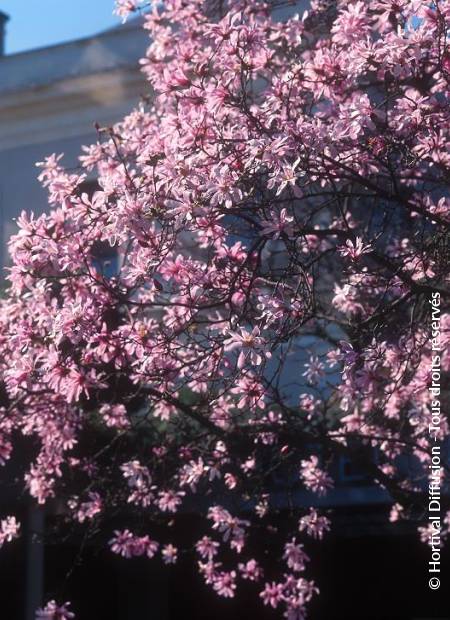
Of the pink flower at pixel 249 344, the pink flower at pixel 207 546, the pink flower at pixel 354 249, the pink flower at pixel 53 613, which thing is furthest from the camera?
the pink flower at pixel 207 546

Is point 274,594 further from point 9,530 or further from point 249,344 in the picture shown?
point 249,344

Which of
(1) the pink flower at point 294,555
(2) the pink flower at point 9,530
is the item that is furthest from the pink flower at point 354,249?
(2) the pink flower at point 9,530

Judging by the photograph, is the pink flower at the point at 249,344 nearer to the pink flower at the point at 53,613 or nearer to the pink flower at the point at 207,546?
the pink flower at the point at 53,613

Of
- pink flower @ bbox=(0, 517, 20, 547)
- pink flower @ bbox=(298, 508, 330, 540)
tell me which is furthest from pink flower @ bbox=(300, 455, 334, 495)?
pink flower @ bbox=(0, 517, 20, 547)

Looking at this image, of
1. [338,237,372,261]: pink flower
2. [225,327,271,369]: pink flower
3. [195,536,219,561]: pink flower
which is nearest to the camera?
[225,327,271,369]: pink flower

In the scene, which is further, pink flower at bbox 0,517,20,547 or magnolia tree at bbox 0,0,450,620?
pink flower at bbox 0,517,20,547

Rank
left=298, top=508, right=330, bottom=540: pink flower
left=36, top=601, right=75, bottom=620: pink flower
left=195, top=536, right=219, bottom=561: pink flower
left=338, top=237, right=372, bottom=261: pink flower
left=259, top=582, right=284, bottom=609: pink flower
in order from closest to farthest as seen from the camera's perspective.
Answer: left=338, top=237, right=372, bottom=261: pink flower, left=36, top=601, right=75, bottom=620: pink flower, left=298, top=508, right=330, bottom=540: pink flower, left=259, top=582, right=284, bottom=609: pink flower, left=195, top=536, right=219, bottom=561: pink flower

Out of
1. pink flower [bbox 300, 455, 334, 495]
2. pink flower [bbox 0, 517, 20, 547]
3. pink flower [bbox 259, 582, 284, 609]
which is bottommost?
pink flower [bbox 259, 582, 284, 609]

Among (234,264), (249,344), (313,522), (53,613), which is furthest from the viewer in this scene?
(313,522)

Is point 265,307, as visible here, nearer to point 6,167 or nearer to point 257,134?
point 257,134

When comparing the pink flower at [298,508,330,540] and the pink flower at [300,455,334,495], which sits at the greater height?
the pink flower at [300,455,334,495]

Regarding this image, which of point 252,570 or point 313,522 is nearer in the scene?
point 313,522

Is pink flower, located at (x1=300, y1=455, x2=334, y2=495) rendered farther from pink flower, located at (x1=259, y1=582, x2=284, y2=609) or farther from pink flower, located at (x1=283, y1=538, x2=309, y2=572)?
pink flower, located at (x1=259, y1=582, x2=284, y2=609)

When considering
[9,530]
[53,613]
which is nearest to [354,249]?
[53,613]
